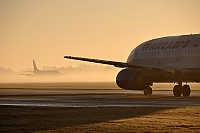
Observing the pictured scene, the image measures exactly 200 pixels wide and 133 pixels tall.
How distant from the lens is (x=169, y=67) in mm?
39469

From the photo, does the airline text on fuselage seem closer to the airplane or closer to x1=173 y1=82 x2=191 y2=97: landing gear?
the airplane

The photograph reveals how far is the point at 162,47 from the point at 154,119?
23733 millimetres

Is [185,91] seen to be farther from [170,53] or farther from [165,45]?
[165,45]

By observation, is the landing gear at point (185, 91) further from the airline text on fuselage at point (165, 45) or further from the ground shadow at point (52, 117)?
the ground shadow at point (52, 117)

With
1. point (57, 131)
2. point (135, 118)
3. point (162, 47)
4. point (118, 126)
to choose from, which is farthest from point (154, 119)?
point (162, 47)

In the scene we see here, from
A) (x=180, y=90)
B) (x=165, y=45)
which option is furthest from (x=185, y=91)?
(x=165, y=45)

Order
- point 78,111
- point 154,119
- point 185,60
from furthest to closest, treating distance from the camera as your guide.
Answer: point 185,60, point 78,111, point 154,119

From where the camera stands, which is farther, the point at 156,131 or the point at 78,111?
the point at 78,111

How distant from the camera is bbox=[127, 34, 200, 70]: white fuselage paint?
37.4 meters

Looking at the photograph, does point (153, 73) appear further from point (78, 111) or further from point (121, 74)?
point (78, 111)

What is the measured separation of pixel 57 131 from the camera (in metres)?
15.1

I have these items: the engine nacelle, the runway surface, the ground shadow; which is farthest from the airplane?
the ground shadow

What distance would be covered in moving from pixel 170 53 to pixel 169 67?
3.94ft

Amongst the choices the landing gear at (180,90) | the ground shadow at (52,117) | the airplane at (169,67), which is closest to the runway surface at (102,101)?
the landing gear at (180,90)
